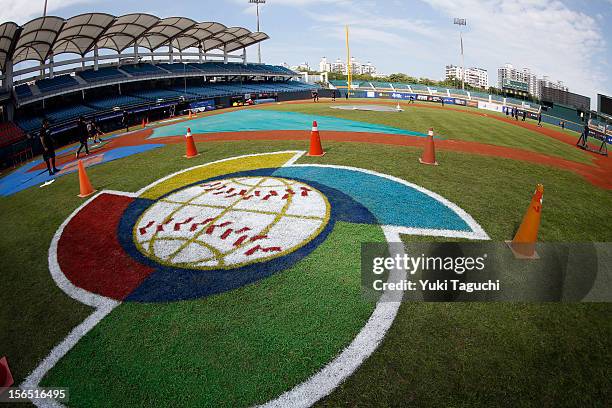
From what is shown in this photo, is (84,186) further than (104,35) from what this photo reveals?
No

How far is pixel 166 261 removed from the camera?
5.47 metres

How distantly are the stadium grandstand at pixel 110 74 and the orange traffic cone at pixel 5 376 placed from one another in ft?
67.5

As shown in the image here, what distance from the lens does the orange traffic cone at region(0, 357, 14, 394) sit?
350cm

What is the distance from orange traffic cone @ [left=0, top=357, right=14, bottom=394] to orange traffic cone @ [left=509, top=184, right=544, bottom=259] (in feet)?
22.7

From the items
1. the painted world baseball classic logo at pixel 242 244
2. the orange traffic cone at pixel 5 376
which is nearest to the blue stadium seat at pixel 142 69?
the painted world baseball classic logo at pixel 242 244

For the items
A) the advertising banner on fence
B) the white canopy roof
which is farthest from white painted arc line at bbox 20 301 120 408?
the advertising banner on fence

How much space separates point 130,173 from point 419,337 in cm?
1117

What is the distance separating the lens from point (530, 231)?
506 centimetres

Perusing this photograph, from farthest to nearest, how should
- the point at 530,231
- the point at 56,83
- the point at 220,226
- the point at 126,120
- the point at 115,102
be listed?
the point at 115,102, the point at 56,83, the point at 126,120, the point at 220,226, the point at 530,231

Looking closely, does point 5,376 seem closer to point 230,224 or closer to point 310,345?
point 310,345

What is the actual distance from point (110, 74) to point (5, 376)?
48.6 meters

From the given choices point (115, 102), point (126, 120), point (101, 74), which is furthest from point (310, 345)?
point (101, 74)

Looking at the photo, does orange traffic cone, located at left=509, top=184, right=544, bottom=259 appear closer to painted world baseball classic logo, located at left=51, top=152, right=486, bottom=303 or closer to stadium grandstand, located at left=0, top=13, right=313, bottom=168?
painted world baseball classic logo, located at left=51, top=152, right=486, bottom=303

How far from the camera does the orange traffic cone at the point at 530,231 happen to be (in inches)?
196
